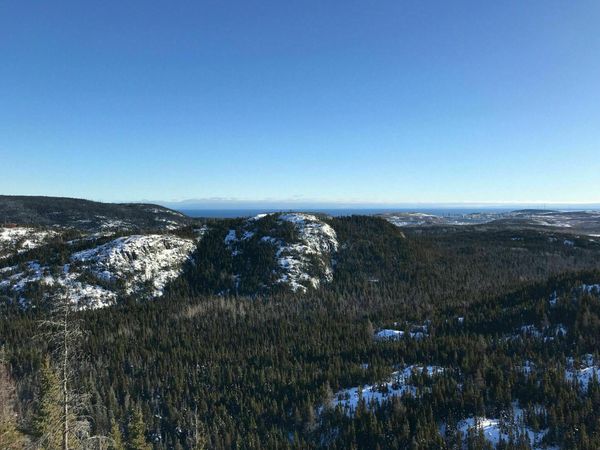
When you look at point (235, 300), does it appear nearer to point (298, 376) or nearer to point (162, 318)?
point (162, 318)

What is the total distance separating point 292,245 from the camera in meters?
164

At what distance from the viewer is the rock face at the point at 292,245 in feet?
491

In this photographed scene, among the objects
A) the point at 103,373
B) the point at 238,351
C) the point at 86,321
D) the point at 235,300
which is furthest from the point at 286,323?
the point at 86,321

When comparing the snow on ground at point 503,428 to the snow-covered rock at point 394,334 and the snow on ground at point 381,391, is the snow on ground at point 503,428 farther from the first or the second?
the snow-covered rock at point 394,334

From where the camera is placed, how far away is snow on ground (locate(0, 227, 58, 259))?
503 ft

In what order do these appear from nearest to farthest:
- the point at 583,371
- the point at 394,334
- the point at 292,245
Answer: the point at 583,371 < the point at 394,334 < the point at 292,245

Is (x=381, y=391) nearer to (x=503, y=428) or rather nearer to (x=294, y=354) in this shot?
(x=503, y=428)

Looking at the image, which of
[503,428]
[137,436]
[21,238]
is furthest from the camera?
[21,238]

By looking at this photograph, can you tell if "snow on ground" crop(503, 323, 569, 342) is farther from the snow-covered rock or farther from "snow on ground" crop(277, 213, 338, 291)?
"snow on ground" crop(277, 213, 338, 291)

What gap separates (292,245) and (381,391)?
98569 mm

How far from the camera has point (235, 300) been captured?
13088 cm

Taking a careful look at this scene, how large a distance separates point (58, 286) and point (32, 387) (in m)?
51.4

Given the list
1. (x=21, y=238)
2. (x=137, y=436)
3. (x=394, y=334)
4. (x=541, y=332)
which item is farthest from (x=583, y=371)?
(x=21, y=238)

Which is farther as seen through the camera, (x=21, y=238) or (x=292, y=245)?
(x=292, y=245)
